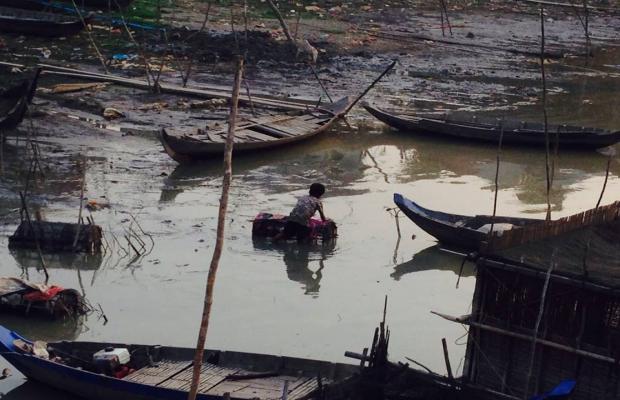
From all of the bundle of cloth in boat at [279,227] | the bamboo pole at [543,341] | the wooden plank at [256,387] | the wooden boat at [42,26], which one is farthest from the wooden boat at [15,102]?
the bamboo pole at [543,341]

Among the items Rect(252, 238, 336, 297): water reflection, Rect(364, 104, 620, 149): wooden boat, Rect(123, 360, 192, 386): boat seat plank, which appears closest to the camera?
Rect(123, 360, 192, 386): boat seat plank

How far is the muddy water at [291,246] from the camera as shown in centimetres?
993

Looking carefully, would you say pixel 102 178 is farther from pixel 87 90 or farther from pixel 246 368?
pixel 246 368

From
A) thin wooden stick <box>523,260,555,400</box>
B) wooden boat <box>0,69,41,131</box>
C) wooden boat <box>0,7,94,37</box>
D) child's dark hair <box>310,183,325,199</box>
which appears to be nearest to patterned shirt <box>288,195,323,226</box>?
child's dark hair <box>310,183,325,199</box>

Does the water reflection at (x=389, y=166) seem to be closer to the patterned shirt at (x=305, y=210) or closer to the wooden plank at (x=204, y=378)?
the patterned shirt at (x=305, y=210)

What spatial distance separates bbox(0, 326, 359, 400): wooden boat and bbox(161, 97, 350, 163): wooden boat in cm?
638

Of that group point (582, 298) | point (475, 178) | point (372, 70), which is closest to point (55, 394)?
point (582, 298)

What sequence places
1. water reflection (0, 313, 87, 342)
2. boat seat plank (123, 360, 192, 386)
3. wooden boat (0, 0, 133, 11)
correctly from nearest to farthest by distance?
boat seat plank (123, 360, 192, 386)
water reflection (0, 313, 87, 342)
wooden boat (0, 0, 133, 11)

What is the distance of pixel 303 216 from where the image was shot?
1199cm

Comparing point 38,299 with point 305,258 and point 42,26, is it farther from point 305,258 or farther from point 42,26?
point 42,26

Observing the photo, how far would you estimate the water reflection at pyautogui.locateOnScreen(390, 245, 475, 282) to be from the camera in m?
11.9

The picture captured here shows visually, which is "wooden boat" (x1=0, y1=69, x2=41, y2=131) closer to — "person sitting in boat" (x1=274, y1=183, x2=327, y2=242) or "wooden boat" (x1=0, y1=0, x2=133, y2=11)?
"person sitting in boat" (x1=274, y1=183, x2=327, y2=242)

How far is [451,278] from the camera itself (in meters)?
11.7

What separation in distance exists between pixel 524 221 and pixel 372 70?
10366 mm
